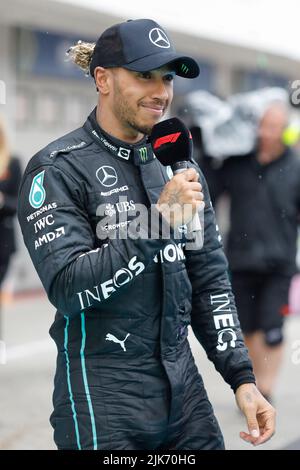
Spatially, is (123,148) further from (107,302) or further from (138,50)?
(107,302)

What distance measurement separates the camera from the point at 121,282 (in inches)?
89.2

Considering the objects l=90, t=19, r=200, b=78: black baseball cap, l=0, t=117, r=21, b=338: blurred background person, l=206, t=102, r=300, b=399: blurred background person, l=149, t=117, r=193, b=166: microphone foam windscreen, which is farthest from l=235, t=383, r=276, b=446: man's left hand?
l=0, t=117, r=21, b=338: blurred background person

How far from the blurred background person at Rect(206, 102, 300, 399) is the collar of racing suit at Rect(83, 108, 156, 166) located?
9.96 feet

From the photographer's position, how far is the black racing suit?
2328 millimetres

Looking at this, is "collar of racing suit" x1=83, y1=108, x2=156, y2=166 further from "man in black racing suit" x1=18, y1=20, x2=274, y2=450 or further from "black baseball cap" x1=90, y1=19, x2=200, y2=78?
"black baseball cap" x1=90, y1=19, x2=200, y2=78

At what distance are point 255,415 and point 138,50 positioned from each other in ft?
3.65

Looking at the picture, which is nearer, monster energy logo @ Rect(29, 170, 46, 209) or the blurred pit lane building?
monster energy logo @ Rect(29, 170, 46, 209)

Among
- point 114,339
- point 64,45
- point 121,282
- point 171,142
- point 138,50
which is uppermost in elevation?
point 138,50

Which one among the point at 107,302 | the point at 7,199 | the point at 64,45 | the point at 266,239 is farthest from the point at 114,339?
the point at 64,45

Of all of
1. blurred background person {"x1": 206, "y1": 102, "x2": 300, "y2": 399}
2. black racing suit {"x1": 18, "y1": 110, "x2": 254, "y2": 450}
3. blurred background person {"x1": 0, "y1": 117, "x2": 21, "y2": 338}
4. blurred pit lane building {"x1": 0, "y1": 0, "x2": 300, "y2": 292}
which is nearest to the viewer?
black racing suit {"x1": 18, "y1": 110, "x2": 254, "y2": 450}

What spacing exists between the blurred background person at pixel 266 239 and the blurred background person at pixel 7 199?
1854 mm

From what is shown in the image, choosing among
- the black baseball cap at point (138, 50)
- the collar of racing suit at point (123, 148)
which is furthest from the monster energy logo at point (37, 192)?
the black baseball cap at point (138, 50)
